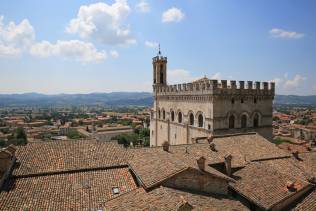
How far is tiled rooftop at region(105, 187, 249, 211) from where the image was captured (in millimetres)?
14312

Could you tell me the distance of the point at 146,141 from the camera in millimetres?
85562

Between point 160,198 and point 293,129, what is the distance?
358 ft

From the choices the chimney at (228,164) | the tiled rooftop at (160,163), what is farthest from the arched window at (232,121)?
the chimney at (228,164)

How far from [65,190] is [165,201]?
6300mm

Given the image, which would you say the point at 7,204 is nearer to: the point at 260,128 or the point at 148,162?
the point at 148,162

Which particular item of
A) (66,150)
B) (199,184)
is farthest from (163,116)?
(199,184)

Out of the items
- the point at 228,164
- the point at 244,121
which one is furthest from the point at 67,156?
the point at 244,121

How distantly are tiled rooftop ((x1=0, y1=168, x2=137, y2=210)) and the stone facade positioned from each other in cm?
1176

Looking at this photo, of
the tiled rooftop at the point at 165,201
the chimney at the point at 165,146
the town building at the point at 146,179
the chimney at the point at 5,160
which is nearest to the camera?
the tiled rooftop at the point at 165,201

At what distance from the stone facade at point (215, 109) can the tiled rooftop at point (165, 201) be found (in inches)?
490

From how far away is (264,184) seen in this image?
714 inches

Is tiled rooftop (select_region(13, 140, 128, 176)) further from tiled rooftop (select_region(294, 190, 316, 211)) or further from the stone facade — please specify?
tiled rooftop (select_region(294, 190, 316, 211))

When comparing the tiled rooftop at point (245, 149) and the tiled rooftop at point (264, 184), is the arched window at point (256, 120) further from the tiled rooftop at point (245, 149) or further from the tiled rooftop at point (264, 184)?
the tiled rooftop at point (264, 184)

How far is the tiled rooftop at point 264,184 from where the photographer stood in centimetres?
1680
